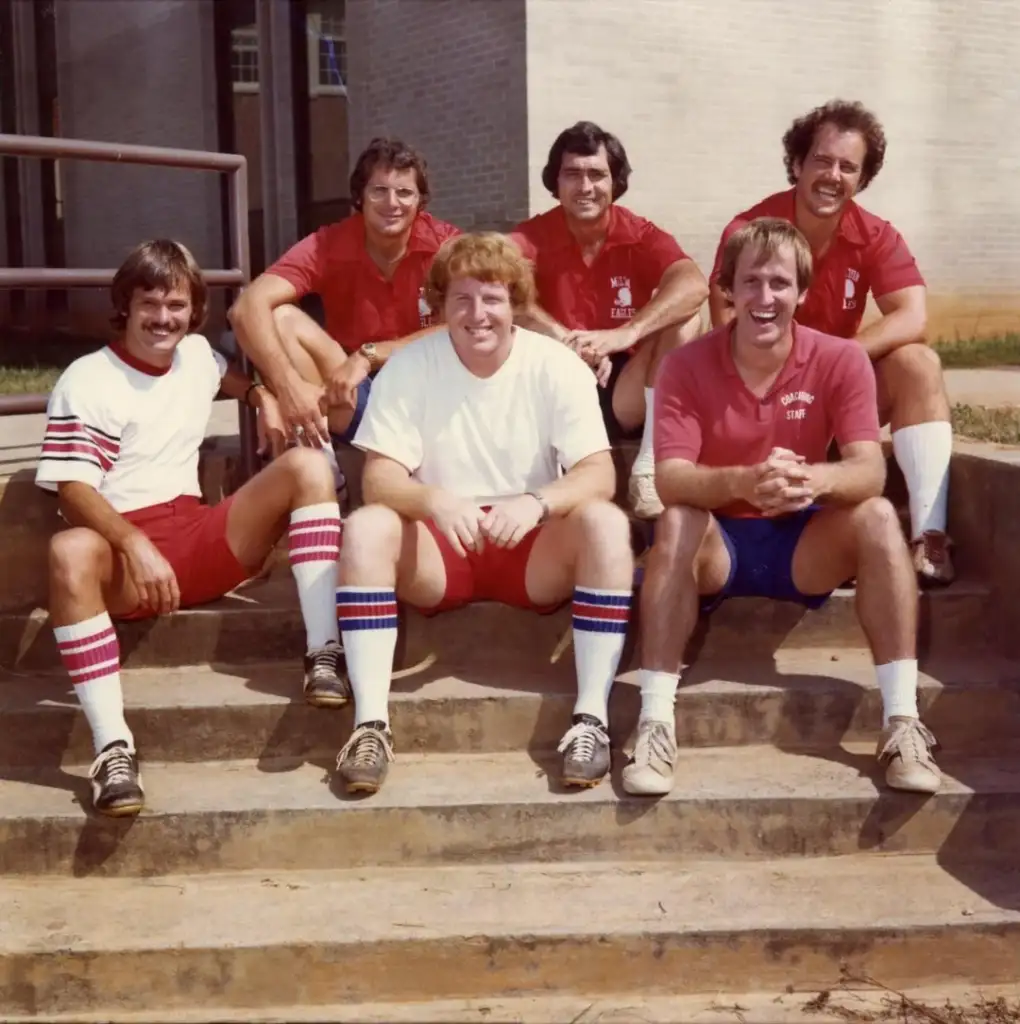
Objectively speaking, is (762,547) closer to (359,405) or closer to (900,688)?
(900,688)

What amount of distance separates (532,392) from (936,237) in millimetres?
7200

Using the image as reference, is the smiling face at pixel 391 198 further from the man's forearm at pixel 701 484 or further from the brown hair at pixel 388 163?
the man's forearm at pixel 701 484

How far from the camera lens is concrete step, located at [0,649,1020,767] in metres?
3.12

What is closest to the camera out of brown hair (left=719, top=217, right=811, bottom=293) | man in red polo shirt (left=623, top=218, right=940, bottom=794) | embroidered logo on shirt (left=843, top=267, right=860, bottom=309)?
A: man in red polo shirt (left=623, top=218, right=940, bottom=794)

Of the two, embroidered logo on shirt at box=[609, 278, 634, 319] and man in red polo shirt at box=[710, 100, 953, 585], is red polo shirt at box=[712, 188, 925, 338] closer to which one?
man in red polo shirt at box=[710, 100, 953, 585]

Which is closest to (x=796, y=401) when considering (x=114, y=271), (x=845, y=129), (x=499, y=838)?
(x=845, y=129)

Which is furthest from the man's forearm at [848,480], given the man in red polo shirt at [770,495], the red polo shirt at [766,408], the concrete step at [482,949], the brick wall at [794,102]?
the brick wall at [794,102]

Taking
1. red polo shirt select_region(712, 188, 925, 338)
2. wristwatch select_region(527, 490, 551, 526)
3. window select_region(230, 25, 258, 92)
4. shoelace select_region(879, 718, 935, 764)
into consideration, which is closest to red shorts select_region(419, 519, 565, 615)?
wristwatch select_region(527, 490, 551, 526)

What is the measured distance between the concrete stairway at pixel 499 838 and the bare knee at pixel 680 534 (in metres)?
0.38

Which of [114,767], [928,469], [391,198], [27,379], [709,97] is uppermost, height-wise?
[709,97]

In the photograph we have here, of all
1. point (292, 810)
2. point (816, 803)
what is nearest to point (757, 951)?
point (816, 803)

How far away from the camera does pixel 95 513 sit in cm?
306

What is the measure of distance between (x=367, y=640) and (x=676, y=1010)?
1.08m

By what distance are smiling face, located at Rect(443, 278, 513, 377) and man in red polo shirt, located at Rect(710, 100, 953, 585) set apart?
0.73 metres
